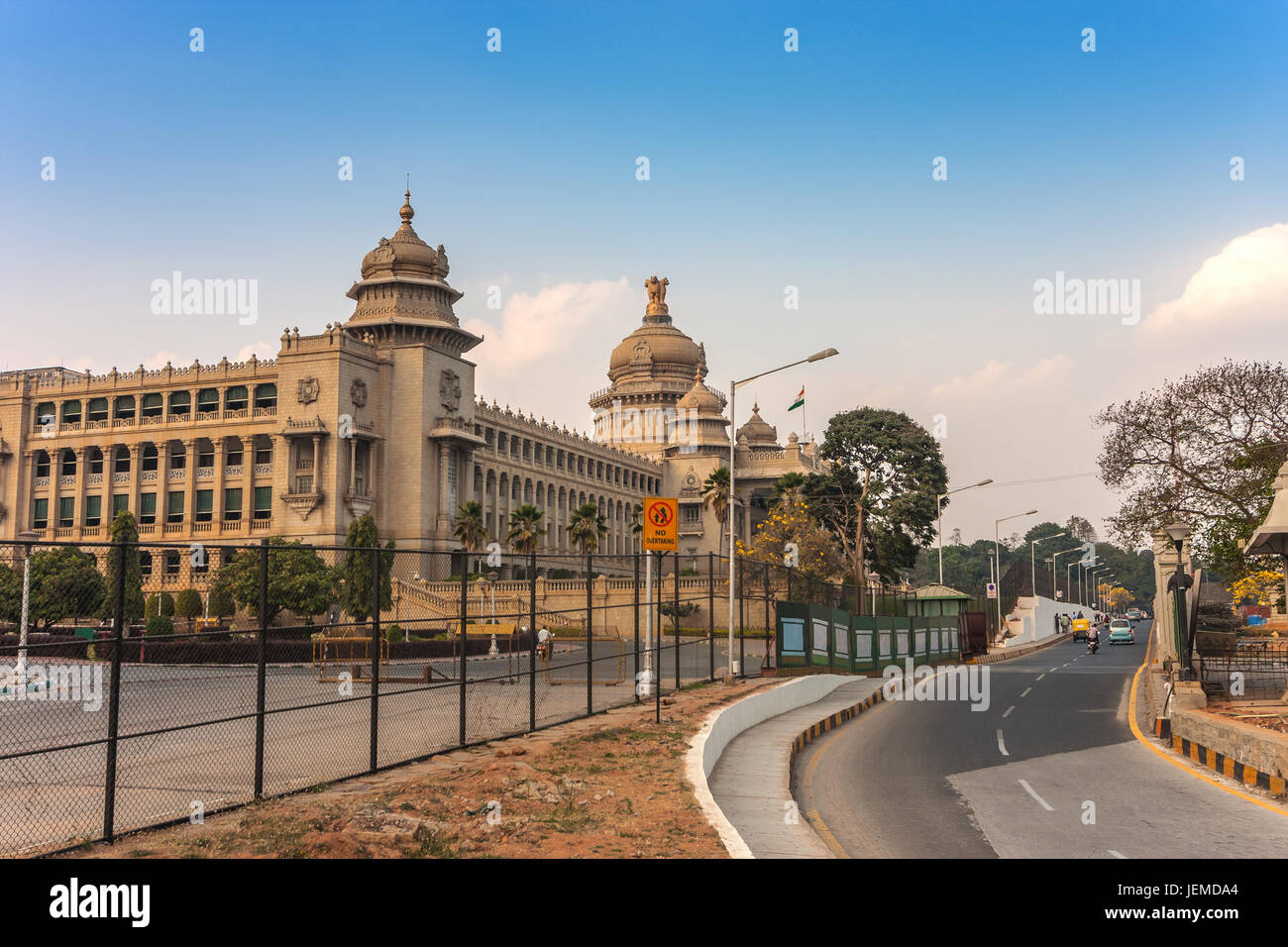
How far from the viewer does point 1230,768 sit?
590 inches

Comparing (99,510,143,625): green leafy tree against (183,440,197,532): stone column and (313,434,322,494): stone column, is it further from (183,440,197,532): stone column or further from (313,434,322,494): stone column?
(183,440,197,532): stone column

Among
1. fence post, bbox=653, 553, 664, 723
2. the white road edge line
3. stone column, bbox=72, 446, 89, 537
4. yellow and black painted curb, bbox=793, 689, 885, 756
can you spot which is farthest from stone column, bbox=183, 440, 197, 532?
the white road edge line

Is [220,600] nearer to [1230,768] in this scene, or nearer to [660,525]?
[660,525]

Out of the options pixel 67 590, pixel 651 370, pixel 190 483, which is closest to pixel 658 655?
pixel 67 590

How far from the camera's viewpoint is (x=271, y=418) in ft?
238

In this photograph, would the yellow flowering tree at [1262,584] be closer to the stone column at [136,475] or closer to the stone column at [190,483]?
the stone column at [190,483]

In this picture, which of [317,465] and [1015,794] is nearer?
[1015,794]

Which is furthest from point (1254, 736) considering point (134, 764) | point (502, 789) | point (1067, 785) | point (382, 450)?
point (382, 450)

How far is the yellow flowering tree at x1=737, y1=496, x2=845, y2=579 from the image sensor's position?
6488 centimetres

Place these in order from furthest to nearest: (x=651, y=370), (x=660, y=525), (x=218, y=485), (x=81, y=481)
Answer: (x=651, y=370) < (x=81, y=481) < (x=218, y=485) < (x=660, y=525)

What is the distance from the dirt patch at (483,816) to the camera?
8.55 m

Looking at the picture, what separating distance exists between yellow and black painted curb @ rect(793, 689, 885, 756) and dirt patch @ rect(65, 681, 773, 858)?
15.2 feet

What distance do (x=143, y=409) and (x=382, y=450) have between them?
18546 millimetres

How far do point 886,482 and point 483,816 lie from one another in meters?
67.2
